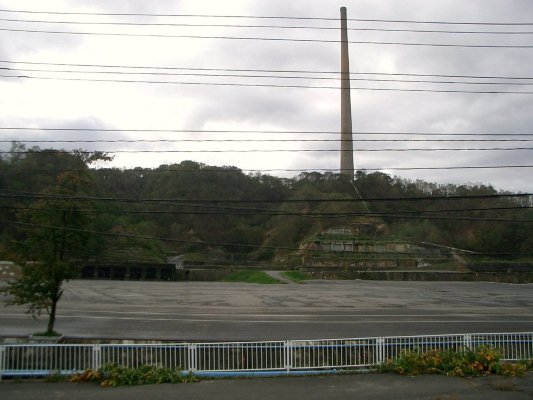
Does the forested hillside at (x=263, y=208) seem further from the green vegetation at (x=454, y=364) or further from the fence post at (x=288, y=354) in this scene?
the green vegetation at (x=454, y=364)

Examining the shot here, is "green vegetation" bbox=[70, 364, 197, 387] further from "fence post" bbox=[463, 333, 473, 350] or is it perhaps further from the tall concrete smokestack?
the tall concrete smokestack

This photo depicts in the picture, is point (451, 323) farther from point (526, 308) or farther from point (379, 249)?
point (379, 249)

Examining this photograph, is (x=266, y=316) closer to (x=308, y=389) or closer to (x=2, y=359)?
(x=308, y=389)

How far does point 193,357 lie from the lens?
33.9 ft

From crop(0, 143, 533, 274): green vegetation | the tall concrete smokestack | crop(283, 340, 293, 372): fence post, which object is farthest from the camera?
the tall concrete smokestack

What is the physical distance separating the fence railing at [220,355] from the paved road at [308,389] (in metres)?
0.50

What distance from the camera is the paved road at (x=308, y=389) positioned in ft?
29.0

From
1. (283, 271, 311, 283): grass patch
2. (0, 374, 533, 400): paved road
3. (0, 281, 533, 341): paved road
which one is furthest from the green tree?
(283, 271, 311, 283): grass patch

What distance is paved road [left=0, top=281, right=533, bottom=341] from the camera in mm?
16969

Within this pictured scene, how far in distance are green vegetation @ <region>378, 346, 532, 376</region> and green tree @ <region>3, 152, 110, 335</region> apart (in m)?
10.1

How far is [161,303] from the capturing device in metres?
25.7

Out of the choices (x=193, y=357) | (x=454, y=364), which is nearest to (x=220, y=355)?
(x=193, y=357)

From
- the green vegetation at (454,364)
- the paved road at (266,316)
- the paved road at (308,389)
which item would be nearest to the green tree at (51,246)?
the paved road at (266,316)

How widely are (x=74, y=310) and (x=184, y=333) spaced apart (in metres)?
8.34
